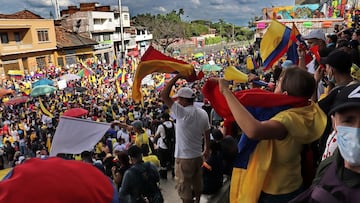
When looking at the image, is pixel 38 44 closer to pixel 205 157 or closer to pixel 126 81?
pixel 126 81

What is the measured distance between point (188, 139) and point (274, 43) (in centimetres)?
205

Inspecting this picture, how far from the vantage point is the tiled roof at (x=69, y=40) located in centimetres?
3500

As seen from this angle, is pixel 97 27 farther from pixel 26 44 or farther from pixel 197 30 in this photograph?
pixel 197 30

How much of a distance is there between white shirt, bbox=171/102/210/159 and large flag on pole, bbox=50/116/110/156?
0.77 m

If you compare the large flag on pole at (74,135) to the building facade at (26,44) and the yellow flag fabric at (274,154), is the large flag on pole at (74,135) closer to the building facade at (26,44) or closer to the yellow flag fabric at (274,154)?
the yellow flag fabric at (274,154)

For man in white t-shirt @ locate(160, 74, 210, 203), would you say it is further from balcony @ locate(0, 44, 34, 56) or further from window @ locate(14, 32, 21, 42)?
window @ locate(14, 32, 21, 42)

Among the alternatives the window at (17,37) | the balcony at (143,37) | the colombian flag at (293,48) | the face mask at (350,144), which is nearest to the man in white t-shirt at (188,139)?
the colombian flag at (293,48)

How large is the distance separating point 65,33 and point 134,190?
37.3 metres

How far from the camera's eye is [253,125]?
1.70 m

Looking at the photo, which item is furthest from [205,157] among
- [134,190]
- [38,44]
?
[38,44]

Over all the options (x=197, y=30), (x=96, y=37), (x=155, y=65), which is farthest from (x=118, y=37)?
(x=155, y=65)

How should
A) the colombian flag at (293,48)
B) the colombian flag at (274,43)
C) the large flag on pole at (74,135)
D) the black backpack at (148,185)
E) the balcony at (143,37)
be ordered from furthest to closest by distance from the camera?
the balcony at (143,37) → the colombian flag at (293,48) → the colombian flag at (274,43) → the black backpack at (148,185) → the large flag on pole at (74,135)

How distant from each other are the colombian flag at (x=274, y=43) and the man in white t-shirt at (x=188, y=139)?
1522mm

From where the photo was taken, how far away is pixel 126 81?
17.9 m
